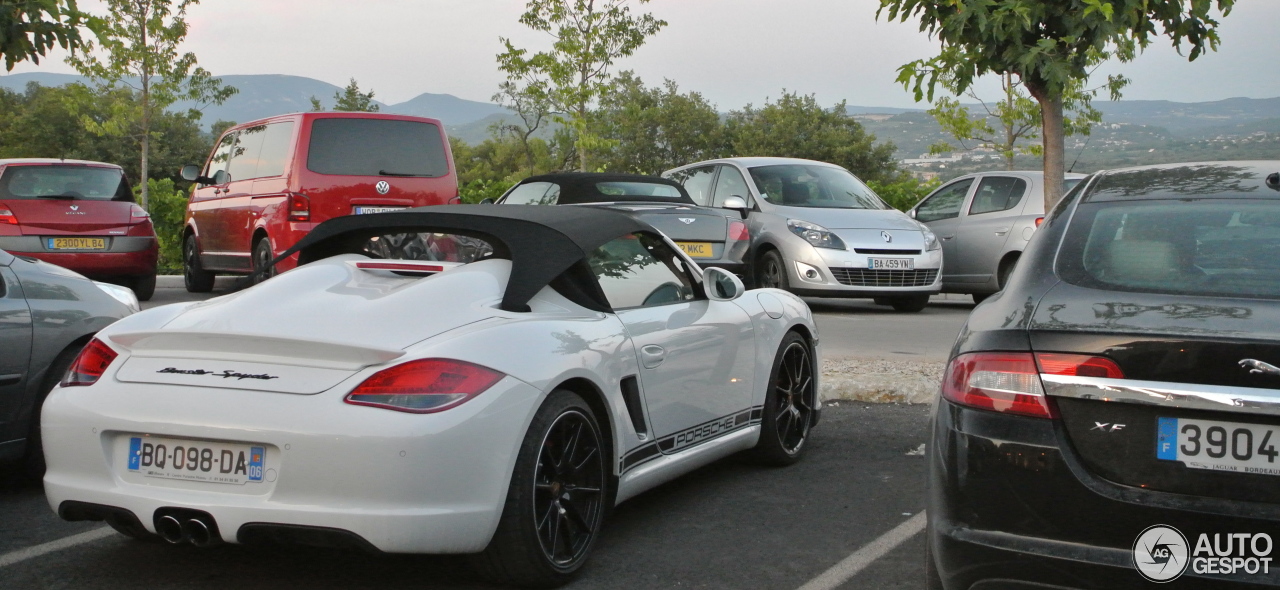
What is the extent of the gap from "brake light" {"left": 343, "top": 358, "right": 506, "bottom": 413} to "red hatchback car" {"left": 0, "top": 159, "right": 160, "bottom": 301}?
10.5 m

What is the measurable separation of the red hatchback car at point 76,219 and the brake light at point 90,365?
959 cm

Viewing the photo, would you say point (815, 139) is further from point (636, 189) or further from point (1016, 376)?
point (1016, 376)

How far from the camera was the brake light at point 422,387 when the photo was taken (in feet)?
12.0

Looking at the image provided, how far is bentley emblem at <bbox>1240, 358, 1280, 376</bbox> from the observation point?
274 cm

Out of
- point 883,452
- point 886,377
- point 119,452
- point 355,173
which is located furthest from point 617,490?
point 355,173

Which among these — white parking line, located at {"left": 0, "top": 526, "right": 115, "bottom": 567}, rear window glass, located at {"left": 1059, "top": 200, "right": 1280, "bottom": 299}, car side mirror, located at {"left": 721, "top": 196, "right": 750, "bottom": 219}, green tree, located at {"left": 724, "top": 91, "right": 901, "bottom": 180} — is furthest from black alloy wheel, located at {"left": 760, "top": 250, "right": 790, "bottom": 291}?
green tree, located at {"left": 724, "top": 91, "right": 901, "bottom": 180}

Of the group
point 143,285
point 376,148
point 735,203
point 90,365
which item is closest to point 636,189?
point 735,203

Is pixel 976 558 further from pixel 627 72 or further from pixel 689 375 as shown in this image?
pixel 627 72

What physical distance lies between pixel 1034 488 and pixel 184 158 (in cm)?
7892

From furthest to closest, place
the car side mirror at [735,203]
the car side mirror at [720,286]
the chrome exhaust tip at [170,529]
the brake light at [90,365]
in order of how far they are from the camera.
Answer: the car side mirror at [735,203]
the car side mirror at [720,286]
the brake light at [90,365]
the chrome exhaust tip at [170,529]

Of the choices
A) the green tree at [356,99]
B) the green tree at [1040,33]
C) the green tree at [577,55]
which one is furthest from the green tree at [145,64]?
the green tree at [356,99]

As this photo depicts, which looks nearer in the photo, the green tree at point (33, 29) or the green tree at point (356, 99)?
the green tree at point (33, 29)

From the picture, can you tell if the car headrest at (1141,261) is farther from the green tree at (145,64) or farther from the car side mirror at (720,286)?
the green tree at (145,64)

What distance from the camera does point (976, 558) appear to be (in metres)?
3.00
